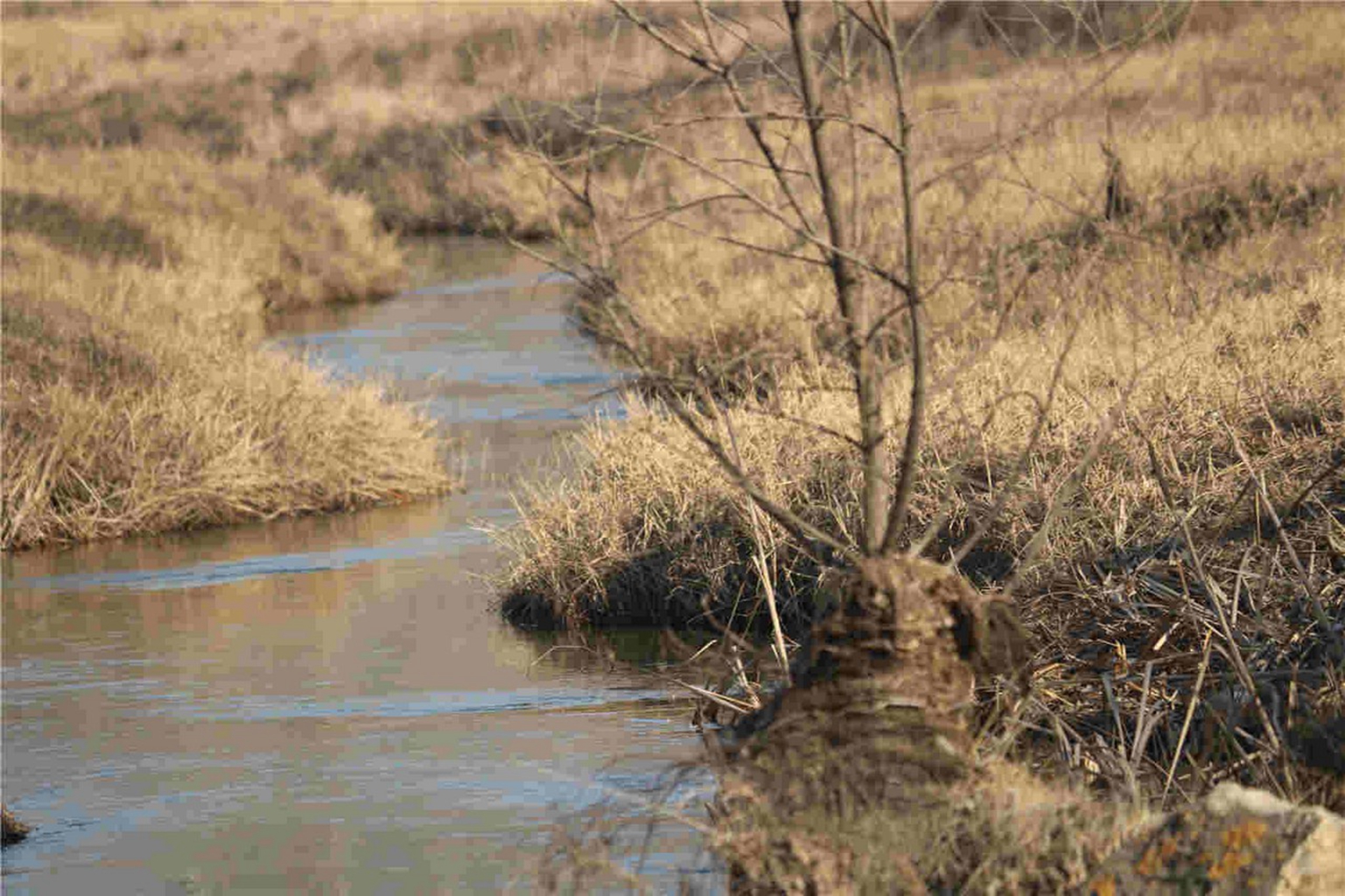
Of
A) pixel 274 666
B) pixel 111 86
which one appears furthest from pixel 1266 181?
pixel 111 86

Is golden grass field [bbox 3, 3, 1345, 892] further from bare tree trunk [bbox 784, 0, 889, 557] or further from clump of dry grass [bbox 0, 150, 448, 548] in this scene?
bare tree trunk [bbox 784, 0, 889, 557]

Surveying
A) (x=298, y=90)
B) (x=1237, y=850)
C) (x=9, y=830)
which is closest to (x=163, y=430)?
(x=9, y=830)

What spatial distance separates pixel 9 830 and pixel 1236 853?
443 cm

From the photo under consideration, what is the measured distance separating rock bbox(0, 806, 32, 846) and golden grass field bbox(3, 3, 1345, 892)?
2.53 metres

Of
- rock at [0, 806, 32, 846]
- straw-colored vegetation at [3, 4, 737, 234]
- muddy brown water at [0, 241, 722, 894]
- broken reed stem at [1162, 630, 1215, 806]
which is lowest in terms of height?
muddy brown water at [0, 241, 722, 894]

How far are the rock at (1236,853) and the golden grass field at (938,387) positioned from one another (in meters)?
0.14

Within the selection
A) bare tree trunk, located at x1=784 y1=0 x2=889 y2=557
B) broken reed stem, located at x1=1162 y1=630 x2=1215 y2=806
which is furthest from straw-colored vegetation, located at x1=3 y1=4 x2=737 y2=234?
bare tree trunk, located at x1=784 y1=0 x2=889 y2=557

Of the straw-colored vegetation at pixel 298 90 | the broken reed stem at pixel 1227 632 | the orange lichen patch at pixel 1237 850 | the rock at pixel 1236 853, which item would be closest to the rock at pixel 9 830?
the broken reed stem at pixel 1227 632

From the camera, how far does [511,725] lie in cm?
880

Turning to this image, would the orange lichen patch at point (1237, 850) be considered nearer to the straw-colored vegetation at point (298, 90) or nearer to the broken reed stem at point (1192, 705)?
the broken reed stem at point (1192, 705)

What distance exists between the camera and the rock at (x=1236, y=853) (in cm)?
469

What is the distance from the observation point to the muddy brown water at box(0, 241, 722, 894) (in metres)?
7.10

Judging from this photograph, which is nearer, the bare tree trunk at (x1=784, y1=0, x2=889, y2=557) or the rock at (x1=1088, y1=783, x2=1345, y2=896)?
the rock at (x1=1088, y1=783, x2=1345, y2=896)

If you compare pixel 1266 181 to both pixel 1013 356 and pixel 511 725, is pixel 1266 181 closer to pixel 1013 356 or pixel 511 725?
pixel 1013 356
